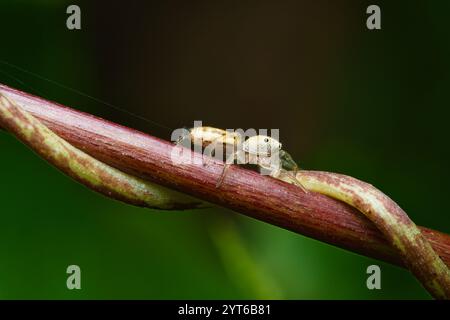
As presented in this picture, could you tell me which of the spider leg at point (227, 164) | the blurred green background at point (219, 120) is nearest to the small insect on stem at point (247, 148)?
the spider leg at point (227, 164)

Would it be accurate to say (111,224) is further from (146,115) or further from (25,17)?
(25,17)

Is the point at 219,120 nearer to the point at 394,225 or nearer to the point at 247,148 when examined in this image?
the point at 247,148

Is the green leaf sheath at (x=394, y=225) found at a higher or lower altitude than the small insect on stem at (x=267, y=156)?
lower

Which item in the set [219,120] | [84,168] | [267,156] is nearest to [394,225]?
[267,156]

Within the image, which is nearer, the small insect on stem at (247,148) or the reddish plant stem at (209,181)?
the reddish plant stem at (209,181)

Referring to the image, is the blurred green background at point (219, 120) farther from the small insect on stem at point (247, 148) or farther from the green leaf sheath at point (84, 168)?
the green leaf sheath at point (84, 168)

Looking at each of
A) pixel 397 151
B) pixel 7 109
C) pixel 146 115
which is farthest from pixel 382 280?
pixel 7 109
